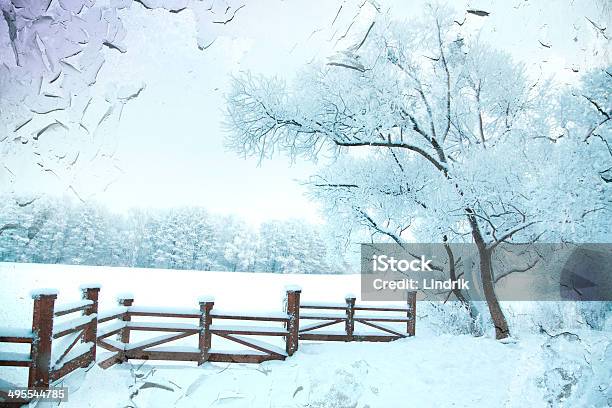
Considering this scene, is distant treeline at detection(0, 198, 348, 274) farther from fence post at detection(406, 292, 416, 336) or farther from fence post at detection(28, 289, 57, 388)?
fence post at detection(28, 289, 57, 388)

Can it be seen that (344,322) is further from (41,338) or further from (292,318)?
(41,338)

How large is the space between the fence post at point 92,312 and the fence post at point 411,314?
535 cm

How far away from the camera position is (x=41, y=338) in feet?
11.2

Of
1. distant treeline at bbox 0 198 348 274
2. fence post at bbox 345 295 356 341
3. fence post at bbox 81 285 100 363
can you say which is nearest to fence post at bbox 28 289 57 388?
fence post at bbox 81 285 100 363

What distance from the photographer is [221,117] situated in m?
6.38

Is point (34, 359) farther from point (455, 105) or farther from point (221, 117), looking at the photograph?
point (455, 105)

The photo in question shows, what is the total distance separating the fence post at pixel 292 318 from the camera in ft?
18.1

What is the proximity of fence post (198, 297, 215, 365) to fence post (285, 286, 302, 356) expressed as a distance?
1.14 metres

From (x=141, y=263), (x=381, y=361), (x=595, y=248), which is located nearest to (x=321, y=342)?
(x=381, y=361)

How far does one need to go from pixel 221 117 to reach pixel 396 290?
7.08m

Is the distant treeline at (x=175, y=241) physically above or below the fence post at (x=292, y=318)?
above

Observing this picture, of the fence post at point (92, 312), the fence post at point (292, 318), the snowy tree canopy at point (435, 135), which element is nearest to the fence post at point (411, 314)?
the snowy tree canopy at point (435, 135)

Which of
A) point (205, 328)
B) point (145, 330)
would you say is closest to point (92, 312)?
point (145, 330)

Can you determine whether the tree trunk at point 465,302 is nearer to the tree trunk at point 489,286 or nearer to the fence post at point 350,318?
the tree trunk at point 489,286
